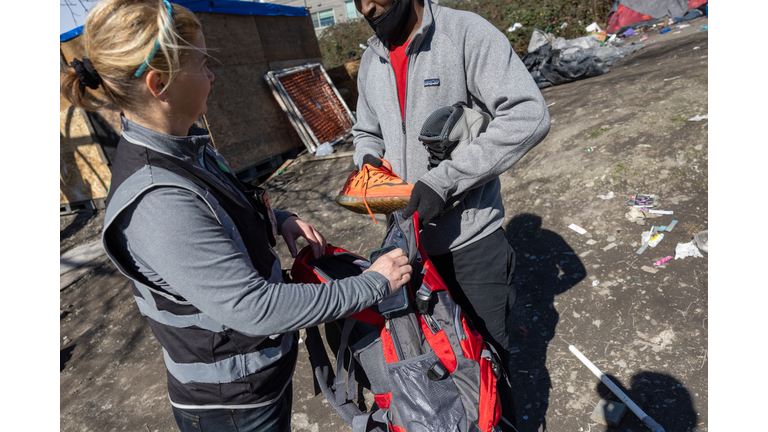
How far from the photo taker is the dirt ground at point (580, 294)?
240cm

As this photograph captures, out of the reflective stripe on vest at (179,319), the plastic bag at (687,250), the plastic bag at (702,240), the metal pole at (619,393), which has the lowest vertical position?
the metal pole at (619,393)

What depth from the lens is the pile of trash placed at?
762cm

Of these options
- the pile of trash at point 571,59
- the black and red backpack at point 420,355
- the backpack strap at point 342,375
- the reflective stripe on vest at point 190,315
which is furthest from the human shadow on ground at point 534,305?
the pile of trash at point 571,59

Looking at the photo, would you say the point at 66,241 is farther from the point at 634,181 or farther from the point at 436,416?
the point at 634,181

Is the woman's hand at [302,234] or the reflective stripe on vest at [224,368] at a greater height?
the woman's hand at [302,234]

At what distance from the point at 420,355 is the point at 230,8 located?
6.78 metres

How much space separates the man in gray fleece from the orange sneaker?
3.2 inches

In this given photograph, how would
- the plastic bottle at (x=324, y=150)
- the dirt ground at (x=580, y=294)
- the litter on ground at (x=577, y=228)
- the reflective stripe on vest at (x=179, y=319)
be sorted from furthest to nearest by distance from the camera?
the plastic bottle at (x=324, y=150), the litter on ground at (x=577, y=228), the dirt ground at (x=580, y=294), the reflective stripe on vest at (x=179, y=319)

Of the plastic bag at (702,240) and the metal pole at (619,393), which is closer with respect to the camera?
the metal pole at (619,393)

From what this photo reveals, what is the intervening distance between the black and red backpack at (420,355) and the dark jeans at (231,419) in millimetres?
327

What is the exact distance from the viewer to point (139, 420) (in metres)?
2.94

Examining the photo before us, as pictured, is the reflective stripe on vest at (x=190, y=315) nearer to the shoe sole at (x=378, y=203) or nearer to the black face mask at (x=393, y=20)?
the shoe sole at (x=378, y=203)

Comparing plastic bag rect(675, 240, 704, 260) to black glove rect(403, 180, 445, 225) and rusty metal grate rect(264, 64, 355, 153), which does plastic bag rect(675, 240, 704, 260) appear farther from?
rusty metal grate rect(264, 64, 355, 153)

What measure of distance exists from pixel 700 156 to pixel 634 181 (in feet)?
2.09
